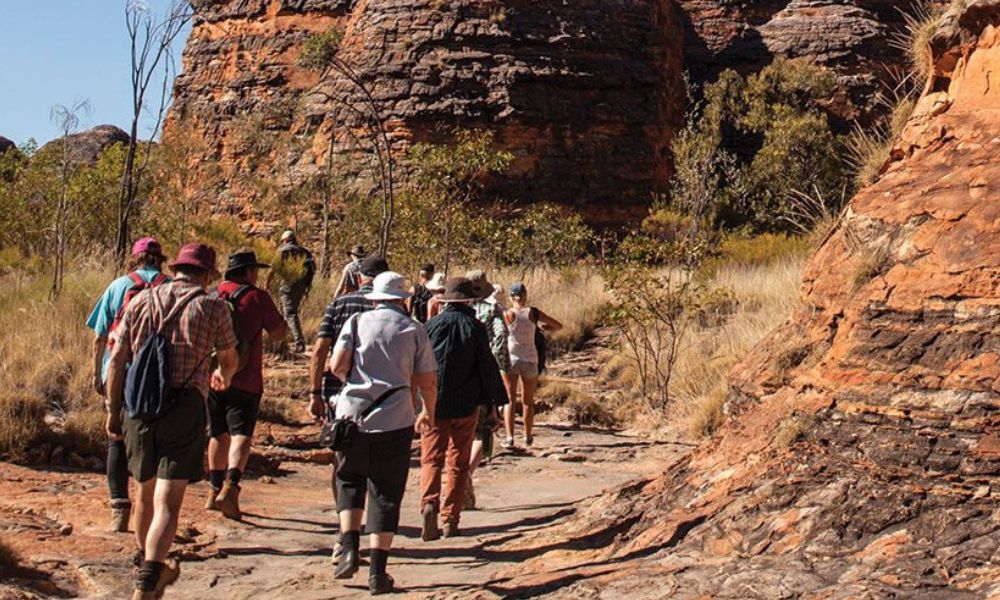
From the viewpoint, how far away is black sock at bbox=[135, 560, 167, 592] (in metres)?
6.79

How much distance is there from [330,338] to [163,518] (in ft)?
7.53

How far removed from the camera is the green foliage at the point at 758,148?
36719 mm

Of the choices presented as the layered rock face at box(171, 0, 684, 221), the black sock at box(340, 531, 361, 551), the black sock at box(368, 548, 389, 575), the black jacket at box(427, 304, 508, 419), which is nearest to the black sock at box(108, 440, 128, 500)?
the black sock at box(340, 531, 361, 551)

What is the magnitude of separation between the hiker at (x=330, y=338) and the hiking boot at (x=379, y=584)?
145 centimetres

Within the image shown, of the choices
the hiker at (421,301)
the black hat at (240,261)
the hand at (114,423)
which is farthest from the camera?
the hiker at (421,301)

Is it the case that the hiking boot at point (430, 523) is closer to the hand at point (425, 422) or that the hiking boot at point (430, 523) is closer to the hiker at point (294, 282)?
the hand at point (425, 422)

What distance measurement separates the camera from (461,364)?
30.0 ft

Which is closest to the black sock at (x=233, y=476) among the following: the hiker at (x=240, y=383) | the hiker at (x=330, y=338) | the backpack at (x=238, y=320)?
the hiker at (x=240, y=383)

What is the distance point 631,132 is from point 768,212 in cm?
455

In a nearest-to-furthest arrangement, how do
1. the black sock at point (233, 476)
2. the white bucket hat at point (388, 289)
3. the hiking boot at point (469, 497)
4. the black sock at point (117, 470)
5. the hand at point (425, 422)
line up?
the white bucket hat at point (388, 289), the hand at point (425, 422), the black sock at point (117, 470), the black sock at point (233, 476), the hiking boot at point (469, 497)

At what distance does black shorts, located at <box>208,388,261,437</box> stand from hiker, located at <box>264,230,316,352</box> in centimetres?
848

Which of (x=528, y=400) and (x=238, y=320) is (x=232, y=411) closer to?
(x=238, y=320)

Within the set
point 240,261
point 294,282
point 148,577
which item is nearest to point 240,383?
point 240,261

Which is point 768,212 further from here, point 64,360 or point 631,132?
point 64,360
